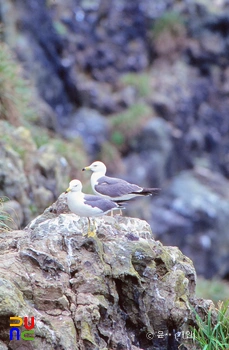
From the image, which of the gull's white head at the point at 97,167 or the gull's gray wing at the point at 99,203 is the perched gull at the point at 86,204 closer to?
the gull's gray wing at the point at 99,203

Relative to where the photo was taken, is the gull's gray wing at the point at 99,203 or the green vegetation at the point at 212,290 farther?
the green vegetation at the point at 212,290

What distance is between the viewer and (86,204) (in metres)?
4.62

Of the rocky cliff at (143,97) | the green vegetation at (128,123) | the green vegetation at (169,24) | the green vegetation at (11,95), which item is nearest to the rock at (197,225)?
the rocky cliff at (143,97)

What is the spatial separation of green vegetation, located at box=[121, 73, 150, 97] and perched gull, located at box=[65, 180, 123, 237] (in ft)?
38.7

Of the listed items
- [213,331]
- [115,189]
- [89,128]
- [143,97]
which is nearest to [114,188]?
[115,189]

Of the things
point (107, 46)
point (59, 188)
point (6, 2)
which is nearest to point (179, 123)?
point (107, 46)

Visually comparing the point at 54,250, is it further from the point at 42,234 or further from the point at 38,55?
the point at 38,55

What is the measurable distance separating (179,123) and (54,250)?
1206cm

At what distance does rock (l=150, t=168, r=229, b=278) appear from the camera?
14.1 m

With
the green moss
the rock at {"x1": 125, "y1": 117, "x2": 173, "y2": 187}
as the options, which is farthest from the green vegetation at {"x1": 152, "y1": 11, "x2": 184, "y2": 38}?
the rock at {"x1": 125, "y1": 117, "x2": 173, "y2": 187}

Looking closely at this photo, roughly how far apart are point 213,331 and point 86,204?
4.55 ft

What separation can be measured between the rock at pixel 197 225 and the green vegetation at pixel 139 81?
3.05 metres

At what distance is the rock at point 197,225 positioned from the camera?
14.1m

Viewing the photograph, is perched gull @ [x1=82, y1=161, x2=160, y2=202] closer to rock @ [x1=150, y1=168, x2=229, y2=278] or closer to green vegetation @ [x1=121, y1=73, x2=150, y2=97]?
rock @ [x1=150, y1=168, x2=229, y2=278]
